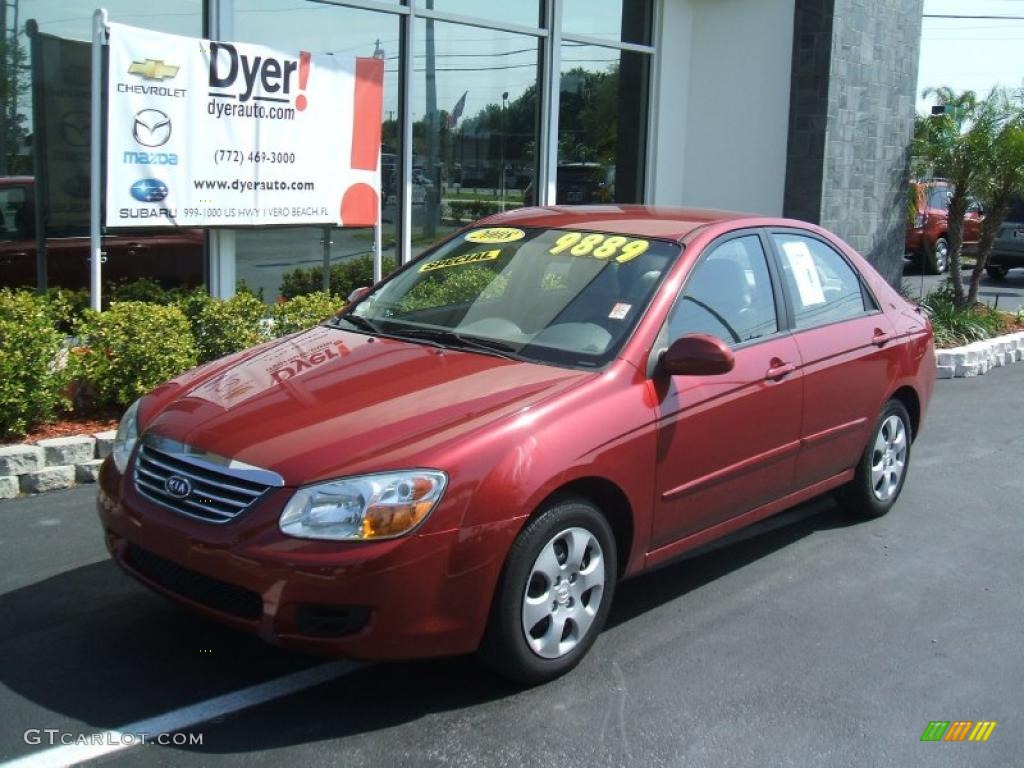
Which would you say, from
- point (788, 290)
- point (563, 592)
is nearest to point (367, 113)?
point (788, 290)

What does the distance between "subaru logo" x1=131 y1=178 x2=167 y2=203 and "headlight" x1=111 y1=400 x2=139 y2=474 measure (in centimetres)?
375

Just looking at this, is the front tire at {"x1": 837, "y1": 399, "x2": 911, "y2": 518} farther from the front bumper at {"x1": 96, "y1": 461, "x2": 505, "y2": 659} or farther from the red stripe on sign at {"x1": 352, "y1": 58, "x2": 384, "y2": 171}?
the red stripe on sign at {"x1": 352, "y1": 58, "x2": 384, "y2": 171}

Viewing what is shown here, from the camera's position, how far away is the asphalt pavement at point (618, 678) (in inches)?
139

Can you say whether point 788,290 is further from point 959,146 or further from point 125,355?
point 959,146

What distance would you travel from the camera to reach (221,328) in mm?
7230

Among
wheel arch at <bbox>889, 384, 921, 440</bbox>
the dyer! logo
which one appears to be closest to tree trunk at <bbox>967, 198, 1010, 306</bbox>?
wheel arch at <bbox>889, 384, 921, 440</bbox>

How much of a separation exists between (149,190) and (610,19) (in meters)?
6.59

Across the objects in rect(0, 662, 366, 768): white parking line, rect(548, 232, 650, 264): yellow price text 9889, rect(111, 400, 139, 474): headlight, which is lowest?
rect(0, 662, 366, 768): white parking line

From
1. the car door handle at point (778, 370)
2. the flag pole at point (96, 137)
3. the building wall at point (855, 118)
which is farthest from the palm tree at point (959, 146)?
the flag pole at point (96, 137)

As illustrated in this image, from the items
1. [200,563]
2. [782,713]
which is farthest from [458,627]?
[782,713]

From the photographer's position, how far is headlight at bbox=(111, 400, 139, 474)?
4098 millimetres

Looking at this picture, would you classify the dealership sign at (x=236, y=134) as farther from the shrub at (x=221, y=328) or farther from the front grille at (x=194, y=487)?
the front grille at (x=194, y=487)

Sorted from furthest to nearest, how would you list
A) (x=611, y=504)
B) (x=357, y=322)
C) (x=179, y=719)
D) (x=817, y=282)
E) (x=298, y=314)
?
(x=298, y=314)
(x=817, y=282)
(x=357, y=322)
(x=611, y=504)
(x=179, y=719)

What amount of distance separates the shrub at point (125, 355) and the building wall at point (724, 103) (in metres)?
7.87
